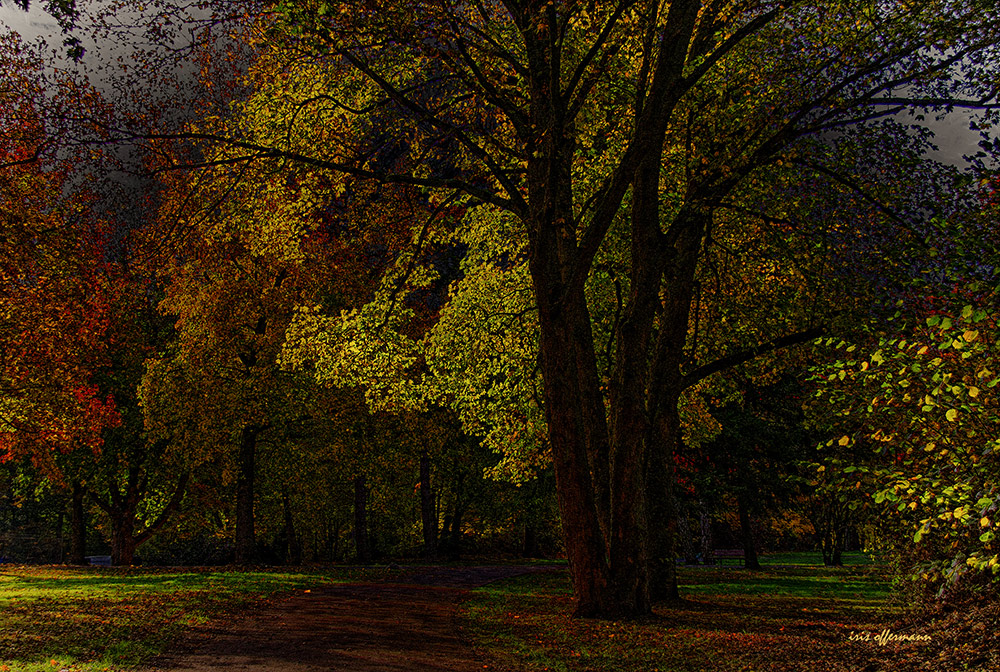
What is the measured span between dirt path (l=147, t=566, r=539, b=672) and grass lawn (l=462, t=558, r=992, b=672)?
27.6 inches

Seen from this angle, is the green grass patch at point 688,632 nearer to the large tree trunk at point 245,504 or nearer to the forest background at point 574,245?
the forest background at point 574,245

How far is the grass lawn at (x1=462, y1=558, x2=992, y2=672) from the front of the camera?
8.46 m

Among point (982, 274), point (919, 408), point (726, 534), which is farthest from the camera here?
point (726, 534)

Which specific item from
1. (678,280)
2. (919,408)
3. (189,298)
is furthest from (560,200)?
(189,298)

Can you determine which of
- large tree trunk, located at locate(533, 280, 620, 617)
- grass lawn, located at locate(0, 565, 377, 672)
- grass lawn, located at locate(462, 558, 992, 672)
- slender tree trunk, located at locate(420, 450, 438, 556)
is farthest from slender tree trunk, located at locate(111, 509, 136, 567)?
large tree trunk, located at locate(533, 280, 620, 617)

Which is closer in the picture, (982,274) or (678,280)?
(982,274)

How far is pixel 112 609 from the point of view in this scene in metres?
12.6

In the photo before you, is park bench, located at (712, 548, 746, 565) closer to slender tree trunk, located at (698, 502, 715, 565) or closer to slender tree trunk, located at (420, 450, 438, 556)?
slender tree trunk, located at (698, 502, 715, 565)

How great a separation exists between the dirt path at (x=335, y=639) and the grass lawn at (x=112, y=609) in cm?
70

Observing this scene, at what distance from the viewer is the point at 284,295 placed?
26.5 metres

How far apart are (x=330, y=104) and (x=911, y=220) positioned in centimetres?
1216

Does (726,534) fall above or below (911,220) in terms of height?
below

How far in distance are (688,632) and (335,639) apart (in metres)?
5.44

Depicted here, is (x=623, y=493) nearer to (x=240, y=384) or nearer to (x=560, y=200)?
(x=560, y=200)
